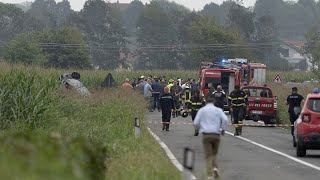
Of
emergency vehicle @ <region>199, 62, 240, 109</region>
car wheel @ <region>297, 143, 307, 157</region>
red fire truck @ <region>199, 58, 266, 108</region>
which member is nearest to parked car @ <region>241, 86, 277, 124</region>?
red fire truck @ <region>199, 58, 266, 108</region>

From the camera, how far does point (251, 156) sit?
20.2 metres

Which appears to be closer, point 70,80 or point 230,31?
point 70,80

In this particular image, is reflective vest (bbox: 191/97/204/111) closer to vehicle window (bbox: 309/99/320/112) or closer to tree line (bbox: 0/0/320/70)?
vehicle window (bbox: 309/99/320/112)

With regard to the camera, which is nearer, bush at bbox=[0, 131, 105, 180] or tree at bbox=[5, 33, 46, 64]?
bush at bbox=[0, 131, 105, 180]

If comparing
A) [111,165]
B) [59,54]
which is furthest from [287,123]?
[59,54]

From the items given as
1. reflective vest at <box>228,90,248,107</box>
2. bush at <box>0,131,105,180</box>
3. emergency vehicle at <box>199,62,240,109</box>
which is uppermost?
bush at <box>0,131,105,180</box>

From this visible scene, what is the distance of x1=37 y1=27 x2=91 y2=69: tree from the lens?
2975 inches

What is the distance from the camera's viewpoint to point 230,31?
312 ft

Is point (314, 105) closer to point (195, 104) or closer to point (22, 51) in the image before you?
point (195, 104)

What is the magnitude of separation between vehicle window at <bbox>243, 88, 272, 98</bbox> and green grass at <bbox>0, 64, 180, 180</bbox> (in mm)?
5748

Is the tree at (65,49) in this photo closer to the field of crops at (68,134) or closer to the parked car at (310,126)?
the field of crops at (68,134)

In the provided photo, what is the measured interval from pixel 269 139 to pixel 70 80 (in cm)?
845

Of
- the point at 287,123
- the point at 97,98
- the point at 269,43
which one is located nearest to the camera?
the point at 97,98

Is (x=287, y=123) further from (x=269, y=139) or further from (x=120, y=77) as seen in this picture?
(x=120, y=77)
